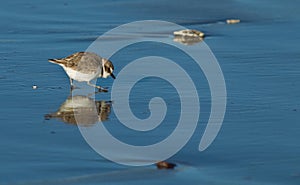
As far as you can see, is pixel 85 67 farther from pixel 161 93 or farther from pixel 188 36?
pixel 188 36

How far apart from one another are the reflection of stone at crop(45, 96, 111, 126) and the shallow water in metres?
0.11

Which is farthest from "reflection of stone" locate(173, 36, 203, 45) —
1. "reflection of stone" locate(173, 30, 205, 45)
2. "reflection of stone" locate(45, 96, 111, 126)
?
"reflection of stone" locate(45, 96, 111, 126)

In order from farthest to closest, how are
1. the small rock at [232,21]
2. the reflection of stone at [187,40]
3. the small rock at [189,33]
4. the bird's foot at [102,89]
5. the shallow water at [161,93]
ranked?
the small rock at [232,21] < the small rock at [189,33] < the reflection of stone at [187,40] < the bird's foot at [102,89] < the shallow water at [161,93]

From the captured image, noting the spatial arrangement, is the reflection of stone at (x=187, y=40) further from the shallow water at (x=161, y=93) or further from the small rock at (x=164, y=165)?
the small rock at (x=164, y=165)

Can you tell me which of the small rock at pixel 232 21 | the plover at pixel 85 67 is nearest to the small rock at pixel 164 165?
the plover at pixel 85 67

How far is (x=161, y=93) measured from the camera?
335 inches

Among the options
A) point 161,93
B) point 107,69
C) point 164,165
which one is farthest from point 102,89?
point 164,165

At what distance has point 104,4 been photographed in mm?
13227

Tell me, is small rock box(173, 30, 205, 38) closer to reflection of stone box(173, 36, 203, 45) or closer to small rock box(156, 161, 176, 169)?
reflection of stone box(173, 36, 203, 45)

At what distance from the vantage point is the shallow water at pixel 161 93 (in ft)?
20.3

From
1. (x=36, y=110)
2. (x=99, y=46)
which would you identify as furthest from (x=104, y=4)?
(x=36, y=110)

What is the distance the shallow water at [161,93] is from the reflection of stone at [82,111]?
0.36 ft

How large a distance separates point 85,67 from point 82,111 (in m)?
1.19

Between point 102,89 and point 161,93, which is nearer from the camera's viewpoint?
point 161,93
